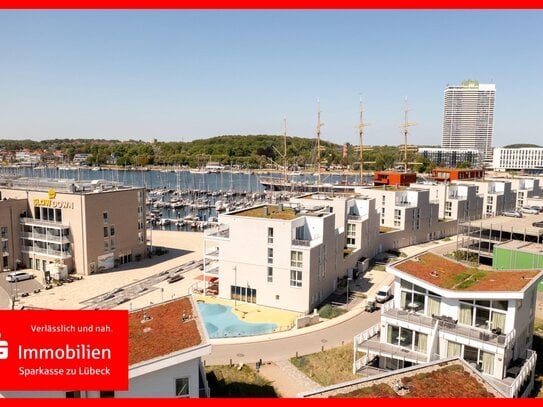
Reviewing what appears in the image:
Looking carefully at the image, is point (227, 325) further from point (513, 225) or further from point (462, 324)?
point (513, 225)

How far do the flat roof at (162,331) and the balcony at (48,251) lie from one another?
86.7 ft

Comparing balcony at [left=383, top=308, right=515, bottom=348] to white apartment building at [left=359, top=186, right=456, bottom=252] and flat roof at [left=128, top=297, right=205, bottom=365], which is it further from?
white apartment building at [left=359, top=186, right=456, bottom=252]

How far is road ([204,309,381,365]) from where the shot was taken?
2536 cm

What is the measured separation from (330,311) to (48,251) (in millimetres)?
26807

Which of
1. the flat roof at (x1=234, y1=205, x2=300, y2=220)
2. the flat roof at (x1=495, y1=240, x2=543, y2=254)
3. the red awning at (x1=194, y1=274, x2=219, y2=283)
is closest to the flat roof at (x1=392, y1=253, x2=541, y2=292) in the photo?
the flat roof at (x1=234, y1=205, x2=300, y2=220)

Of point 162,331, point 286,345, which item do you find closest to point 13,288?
point 286,345

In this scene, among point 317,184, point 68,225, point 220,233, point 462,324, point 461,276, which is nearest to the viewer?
point 462,324

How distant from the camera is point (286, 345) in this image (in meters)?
27.1

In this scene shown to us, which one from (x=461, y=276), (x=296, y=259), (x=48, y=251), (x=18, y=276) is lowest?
(x=18, y=276)

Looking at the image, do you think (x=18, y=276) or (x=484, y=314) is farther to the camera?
(x=18, y=276)

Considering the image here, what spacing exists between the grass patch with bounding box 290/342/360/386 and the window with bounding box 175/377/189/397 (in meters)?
9.15

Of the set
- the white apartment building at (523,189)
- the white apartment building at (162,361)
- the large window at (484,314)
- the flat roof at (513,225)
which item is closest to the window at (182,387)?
the white apartment building at (162,361)

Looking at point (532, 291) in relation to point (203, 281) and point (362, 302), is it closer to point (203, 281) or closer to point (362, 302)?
point (362, 302)

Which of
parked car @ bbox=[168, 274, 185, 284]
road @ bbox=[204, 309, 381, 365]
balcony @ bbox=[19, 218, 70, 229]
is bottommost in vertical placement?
road @ bbox=[204, 309, 381, 365]
